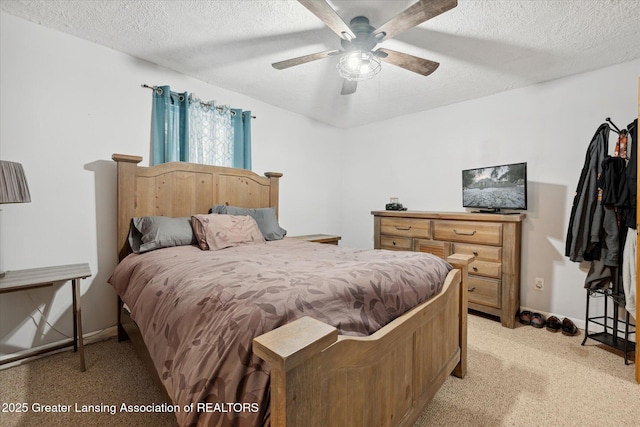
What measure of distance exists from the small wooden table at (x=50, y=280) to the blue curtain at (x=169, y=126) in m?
1.12

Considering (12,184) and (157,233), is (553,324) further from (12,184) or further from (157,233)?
(12,184)

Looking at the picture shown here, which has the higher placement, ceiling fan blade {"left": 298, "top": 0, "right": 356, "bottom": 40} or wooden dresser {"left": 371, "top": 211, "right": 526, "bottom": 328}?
ceiling fan blade {"left": 298, "top": 0, "right": 356, "bottom": 40}

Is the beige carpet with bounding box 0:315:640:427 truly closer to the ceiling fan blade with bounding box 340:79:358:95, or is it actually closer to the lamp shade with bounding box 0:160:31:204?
the lamp shade with bounding box 0:160:31:204

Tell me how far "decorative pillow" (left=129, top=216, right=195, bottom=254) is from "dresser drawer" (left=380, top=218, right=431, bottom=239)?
89.1 inches

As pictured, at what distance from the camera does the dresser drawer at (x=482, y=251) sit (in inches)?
106

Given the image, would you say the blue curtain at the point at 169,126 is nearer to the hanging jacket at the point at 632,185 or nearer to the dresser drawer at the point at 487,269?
the dresser drawer at the point at 487,269

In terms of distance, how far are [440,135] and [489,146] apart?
61 cm

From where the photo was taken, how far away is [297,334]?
71cm

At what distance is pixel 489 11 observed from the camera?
179cm

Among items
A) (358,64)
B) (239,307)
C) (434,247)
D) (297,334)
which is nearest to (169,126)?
(358,64)

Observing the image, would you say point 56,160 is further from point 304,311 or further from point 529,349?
point 529,349

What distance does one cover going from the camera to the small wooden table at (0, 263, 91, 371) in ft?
5.47

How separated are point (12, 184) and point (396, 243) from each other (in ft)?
11.0

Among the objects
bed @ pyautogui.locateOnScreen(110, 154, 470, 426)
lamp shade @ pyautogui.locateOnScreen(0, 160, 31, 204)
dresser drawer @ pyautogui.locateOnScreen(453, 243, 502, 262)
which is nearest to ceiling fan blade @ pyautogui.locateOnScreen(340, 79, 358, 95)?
bed @ pyautogui.locateOnScreen(110, 154, 470, 426)
